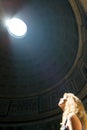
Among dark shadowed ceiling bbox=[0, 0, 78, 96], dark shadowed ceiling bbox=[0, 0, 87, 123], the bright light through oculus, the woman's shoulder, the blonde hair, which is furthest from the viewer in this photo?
the bright light through oculus

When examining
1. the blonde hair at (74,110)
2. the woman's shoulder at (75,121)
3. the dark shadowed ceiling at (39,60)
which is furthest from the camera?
the dark shadowed ceiling at (39,60)

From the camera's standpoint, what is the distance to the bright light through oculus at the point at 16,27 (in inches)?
583

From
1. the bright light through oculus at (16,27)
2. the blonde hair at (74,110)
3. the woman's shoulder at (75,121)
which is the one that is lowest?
the woman's shoulder at (75,121)

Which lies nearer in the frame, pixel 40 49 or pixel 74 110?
pixel 74 110

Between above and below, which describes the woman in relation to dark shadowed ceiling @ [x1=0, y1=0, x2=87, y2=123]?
below

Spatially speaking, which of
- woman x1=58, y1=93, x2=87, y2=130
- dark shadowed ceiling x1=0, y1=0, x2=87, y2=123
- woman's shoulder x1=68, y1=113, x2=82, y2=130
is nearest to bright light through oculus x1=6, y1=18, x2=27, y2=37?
dark shadowed ceiling x1=0, y1=0, x2=87, y2=123

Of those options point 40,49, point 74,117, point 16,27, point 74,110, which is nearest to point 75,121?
point 74,117

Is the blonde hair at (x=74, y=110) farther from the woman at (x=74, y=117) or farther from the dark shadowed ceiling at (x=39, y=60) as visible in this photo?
the dark shadowed ceiling at (x=39, y=60)

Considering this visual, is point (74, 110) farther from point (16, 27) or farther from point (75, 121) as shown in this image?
point (16, 27)

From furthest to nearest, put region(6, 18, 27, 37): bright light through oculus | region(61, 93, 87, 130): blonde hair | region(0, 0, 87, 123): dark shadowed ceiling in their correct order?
region(6, 18, 27, 37): bright light through oculus
region(0, 0, 87, 123): dark shadowed ceiling
region(61, 93, 87, 130): blonde hair

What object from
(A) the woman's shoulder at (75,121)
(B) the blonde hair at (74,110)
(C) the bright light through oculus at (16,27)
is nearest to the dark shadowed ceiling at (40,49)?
(C) the bright light through oculus at (16,27)

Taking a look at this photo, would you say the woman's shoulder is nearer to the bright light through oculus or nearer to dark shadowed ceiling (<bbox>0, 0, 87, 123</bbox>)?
dark shadowed ceiling (<bbox>0, 0, 87, 123</bbox>)

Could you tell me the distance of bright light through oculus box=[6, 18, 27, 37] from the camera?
1482 cm

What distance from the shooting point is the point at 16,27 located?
1505cm
